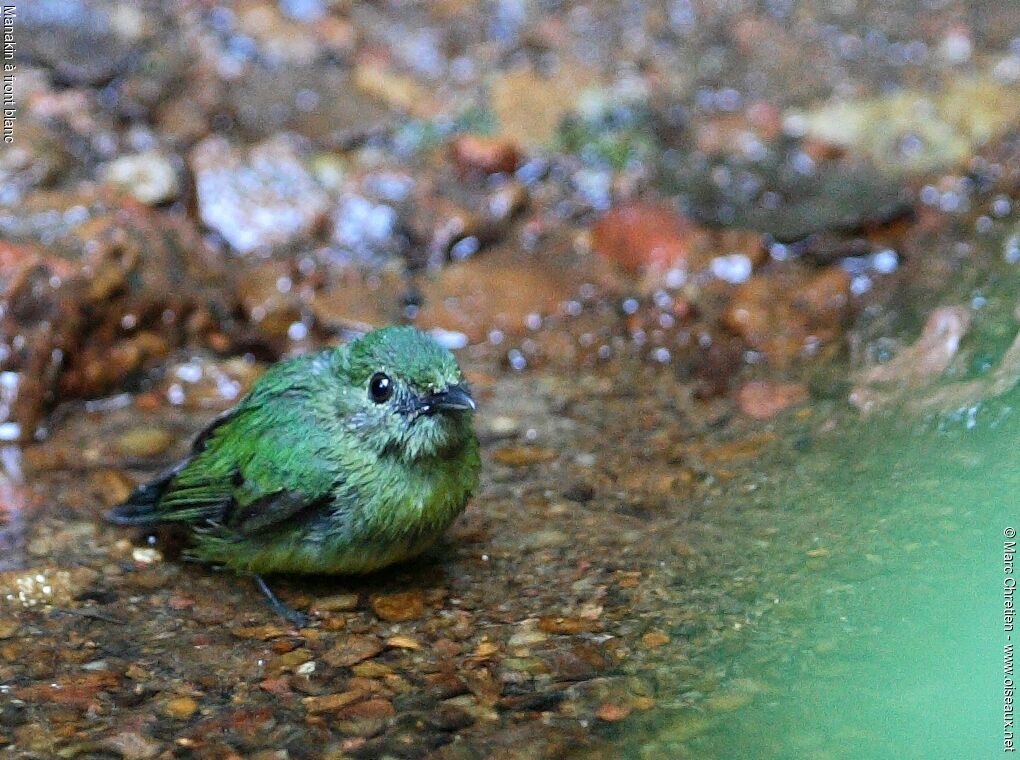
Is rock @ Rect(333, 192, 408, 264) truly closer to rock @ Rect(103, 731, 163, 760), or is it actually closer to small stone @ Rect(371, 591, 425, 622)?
small stone @ Rect(371, 591, 425, 622)

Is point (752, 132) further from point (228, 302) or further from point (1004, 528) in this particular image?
point (1004, 528)

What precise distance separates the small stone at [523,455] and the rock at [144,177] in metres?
2.87

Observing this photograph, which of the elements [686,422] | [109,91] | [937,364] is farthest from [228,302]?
[937,364]

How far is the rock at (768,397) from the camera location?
544cm

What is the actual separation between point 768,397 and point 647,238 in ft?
5.64

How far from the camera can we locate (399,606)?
13.9 feet

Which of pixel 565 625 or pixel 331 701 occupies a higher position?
pixel 565 625

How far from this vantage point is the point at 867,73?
8.04m

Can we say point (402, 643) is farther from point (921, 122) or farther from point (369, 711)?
point (921, 122)

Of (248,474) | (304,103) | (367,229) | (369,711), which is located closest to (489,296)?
(367,229)

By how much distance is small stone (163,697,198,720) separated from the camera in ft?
11.4

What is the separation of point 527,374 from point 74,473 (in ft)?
7.59

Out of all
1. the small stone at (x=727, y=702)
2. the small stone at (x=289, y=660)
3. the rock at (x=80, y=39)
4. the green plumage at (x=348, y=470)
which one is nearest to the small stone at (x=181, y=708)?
the small stone at (x=289, y=660)

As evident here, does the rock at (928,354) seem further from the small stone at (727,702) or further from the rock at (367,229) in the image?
the rock at (367,229)
